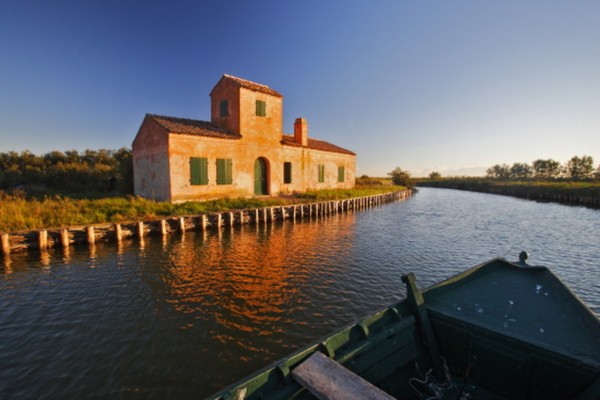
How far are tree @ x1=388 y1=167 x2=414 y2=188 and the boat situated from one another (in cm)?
4753

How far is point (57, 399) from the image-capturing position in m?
3.66

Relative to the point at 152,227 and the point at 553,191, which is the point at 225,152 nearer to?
the point at 152,227

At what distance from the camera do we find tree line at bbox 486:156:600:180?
5640 cm

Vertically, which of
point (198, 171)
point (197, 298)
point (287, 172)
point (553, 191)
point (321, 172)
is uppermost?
point (321, 172)

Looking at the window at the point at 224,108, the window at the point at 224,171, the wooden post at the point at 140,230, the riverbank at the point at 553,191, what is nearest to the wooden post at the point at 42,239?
the wooden post at the point at 140,230

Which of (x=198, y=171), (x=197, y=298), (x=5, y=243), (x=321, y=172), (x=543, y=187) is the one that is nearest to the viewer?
(x=197, y=298)

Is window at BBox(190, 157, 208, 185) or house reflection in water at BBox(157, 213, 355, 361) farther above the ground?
window at BBox(190, 157, 208, 185)

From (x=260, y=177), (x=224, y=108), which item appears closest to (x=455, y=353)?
(x=260, y=177)

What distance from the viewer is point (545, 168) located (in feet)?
236

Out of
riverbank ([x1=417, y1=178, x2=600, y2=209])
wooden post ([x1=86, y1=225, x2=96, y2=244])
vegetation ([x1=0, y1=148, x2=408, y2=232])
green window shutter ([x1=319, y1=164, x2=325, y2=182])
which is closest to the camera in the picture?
wooden post ([x1=86, y1=225, x2=96, y2=244])

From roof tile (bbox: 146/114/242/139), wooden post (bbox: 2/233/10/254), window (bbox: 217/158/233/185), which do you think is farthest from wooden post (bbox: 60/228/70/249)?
window (bbox: 217/158/233/185)

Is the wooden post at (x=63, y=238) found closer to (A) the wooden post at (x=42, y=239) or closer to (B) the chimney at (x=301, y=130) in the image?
(A) the wooden post at (x=42, y=239)

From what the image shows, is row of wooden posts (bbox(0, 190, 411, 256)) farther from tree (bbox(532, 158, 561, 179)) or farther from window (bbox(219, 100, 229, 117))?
tree (bbox(532, 158, 561, 179))

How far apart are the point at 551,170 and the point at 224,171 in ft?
283
